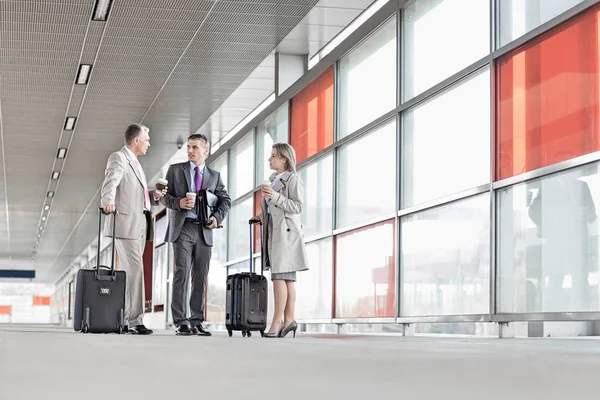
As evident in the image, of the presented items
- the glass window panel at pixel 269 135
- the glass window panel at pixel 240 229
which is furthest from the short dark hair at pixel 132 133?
the glass window panel at pixel 240 229

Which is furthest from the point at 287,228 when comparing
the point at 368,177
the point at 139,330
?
the point at 368,177

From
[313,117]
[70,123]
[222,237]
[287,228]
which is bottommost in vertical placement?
[287,228]

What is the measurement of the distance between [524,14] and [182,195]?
3.01 meters

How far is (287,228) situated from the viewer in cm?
738

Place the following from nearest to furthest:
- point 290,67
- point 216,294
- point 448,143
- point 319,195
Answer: point 448,143, point 319,195, point 290,67, point 216,294

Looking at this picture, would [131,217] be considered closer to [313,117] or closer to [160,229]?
[313,117]

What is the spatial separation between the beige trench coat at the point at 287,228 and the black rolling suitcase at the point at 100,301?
1136 millimetres

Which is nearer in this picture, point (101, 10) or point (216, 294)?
point (101, 10)

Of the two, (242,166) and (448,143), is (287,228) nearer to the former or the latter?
(448,143)

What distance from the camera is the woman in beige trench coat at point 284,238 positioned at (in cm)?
723

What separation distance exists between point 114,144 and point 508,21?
35.8ft

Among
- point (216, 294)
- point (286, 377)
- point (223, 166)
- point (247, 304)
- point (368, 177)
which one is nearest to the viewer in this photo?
point (286, 377)

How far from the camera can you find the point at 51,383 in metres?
2.14

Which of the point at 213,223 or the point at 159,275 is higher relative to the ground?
the point at 213,223
